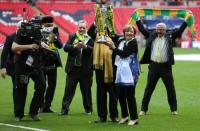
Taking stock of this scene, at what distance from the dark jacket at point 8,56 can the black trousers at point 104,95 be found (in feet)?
7.08

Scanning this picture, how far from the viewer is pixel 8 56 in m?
16.7

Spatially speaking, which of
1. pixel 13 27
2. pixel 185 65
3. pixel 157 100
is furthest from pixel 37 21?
pixel 13 27

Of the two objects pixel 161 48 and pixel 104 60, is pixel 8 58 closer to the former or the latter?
pixel 104 60

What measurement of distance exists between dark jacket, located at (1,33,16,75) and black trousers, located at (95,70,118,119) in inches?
85.0

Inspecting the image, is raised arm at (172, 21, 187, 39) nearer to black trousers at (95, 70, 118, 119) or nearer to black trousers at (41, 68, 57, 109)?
black trousers at (95, 70, 118, 119)

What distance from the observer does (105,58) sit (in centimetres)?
1556

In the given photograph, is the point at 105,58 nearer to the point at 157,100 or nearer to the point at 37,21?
the point at 37,21

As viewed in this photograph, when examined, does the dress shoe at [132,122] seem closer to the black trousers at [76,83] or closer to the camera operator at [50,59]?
the black trousers at [76,83]

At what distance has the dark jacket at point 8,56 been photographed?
16438 mm

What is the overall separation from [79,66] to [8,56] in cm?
172

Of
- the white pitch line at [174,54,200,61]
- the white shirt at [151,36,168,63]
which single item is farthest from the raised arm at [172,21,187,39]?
the white pitch line at [174,54,200,61]

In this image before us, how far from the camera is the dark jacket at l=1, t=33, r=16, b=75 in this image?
53.9 feet

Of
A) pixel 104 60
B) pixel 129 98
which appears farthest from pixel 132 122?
pixel 104 60

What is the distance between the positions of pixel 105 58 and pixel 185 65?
17.0m
